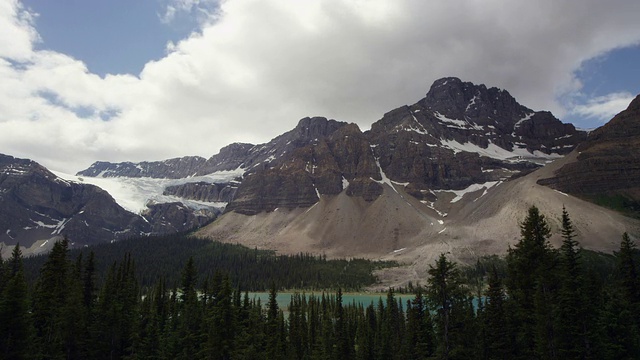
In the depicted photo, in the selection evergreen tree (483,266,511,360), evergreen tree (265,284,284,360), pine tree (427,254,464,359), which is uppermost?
pine tree (427,254,464,359)

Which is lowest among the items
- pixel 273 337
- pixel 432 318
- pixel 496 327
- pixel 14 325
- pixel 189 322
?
pixel 273 337

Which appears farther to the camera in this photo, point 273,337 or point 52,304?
point 273,337

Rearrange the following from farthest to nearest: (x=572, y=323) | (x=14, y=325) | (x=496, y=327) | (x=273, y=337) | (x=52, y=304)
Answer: (x=273, y=337)
(x=52, y=304)
(x=496, y=327)
(x=14, y=325)
(x=572, y=323)

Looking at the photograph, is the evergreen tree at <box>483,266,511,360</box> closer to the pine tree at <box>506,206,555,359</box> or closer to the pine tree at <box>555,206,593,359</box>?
the pine tree at <box>506,206,555,359</box>

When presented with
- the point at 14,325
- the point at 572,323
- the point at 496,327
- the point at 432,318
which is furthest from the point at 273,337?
the point at 572,323

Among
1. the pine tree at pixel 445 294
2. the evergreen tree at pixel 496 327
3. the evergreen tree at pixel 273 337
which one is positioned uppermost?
the pine tree at pixel 445 294

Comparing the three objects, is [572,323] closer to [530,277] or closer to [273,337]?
[530,277]

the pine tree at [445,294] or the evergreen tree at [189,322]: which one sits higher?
the pine tree at [445,294]

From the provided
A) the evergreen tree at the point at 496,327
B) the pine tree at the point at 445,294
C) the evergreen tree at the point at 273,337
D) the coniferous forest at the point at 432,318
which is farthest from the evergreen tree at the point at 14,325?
the evergreen tree at the point at 496,327

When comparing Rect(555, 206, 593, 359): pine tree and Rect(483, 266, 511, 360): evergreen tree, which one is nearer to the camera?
Rect(555, 206, 593, 359): pine tree

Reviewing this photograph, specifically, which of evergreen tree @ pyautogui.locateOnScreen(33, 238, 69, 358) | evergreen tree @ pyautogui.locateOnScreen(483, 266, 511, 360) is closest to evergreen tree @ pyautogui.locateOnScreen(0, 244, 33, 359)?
evergreen tree @ pyautogui.locateOnScreen(33, 238, 69, 358)

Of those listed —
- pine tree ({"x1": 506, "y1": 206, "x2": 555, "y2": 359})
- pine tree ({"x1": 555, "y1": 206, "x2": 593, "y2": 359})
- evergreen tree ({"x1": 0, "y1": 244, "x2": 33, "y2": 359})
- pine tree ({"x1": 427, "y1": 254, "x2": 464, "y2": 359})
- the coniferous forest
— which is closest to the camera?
pine tree ({"x1": 427, "y1": 254, "x2": 464, "y2": 359})

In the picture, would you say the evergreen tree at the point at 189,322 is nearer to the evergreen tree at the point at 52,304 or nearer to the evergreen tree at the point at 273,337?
the evergreen tree at the point at 273,337

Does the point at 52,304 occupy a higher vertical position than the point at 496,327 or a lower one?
higher
